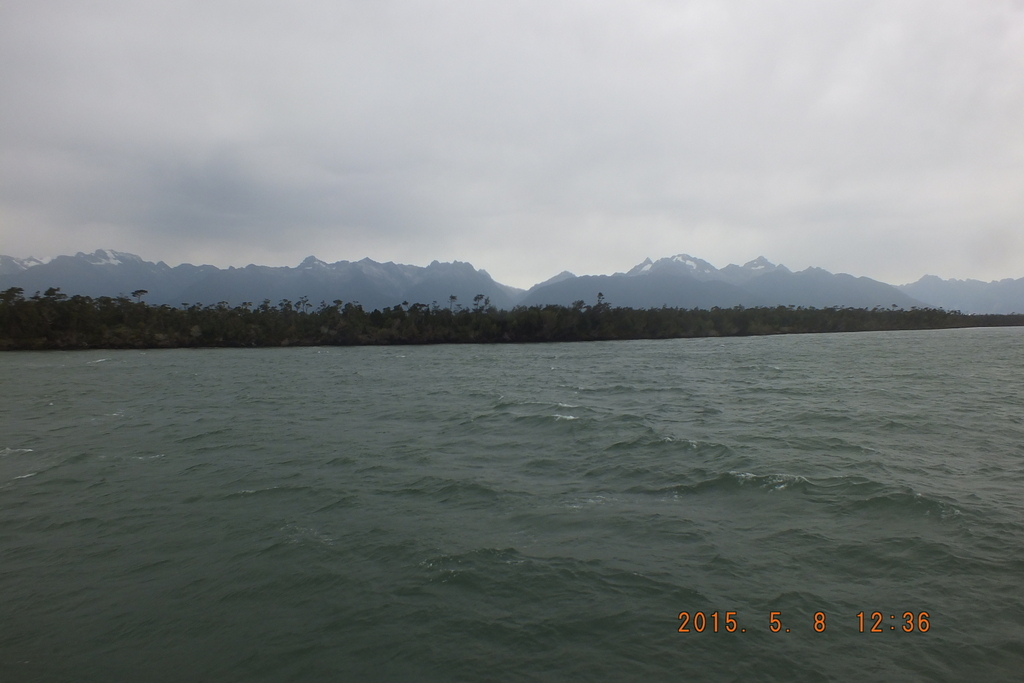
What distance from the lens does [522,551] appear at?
9125 millimetres

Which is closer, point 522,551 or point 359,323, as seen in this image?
point 522,551

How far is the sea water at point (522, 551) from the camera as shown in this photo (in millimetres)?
6402

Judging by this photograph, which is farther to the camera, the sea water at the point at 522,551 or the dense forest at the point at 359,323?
the dense forest at the point at 359,323

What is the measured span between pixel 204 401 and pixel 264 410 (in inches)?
237

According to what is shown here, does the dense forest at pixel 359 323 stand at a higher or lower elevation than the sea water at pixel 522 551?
higher

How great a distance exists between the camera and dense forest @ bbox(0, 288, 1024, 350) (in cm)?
8612

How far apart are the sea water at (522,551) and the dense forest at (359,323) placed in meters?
83.6

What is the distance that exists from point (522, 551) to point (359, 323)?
106m

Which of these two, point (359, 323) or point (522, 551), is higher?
point (359, 323)

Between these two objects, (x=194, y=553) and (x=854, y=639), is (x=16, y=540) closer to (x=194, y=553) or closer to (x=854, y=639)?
(x=194, y=553)

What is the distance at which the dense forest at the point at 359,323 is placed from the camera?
3391 inches

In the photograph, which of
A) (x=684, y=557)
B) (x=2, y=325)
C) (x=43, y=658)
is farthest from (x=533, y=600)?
(x=2, y=325)

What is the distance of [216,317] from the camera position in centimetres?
10288

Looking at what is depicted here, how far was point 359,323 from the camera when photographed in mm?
109562
